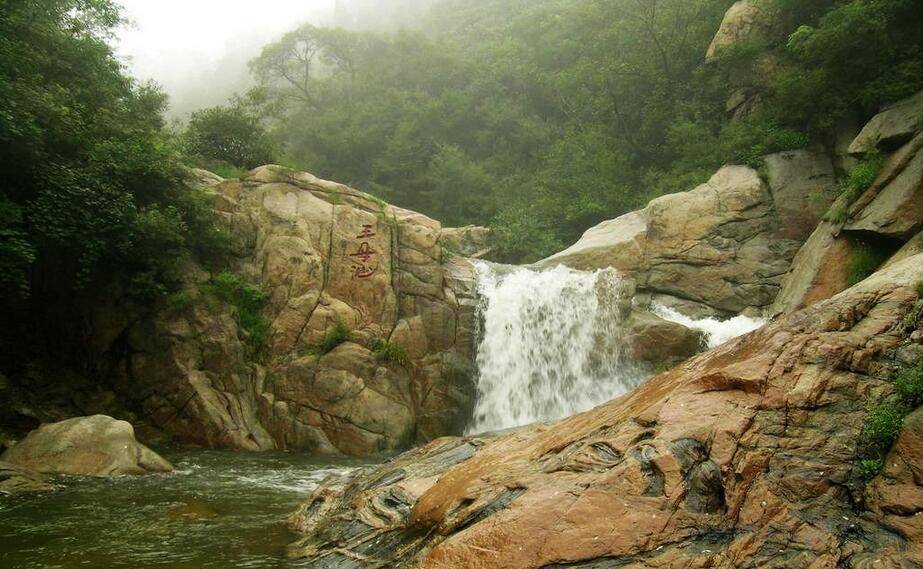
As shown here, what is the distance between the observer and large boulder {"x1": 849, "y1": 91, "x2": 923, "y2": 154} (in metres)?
13.7

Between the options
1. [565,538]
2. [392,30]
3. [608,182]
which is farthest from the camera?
[392,30]

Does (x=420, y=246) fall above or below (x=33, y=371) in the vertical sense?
above

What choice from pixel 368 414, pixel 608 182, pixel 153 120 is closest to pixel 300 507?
pixel 368 414

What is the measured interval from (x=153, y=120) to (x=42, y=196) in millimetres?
7409

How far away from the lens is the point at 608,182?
26.6m

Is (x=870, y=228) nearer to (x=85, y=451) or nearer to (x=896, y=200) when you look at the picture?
(x=896, y=200)

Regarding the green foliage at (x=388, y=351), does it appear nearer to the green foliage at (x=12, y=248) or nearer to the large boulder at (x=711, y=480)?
the green foliage at (x=12, y=248)

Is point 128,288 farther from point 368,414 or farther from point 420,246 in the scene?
point 420,246

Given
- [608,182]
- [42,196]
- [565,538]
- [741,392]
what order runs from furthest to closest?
[608,182] → [42,196] → [741,392] → [565,538]

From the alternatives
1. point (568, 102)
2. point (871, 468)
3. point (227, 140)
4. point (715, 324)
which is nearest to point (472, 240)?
point (227, 140)

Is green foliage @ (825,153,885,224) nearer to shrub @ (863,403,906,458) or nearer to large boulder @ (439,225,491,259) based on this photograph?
shrub @ (863,403,906,458)

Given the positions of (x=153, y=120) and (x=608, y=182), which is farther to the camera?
(x=608, y=182)

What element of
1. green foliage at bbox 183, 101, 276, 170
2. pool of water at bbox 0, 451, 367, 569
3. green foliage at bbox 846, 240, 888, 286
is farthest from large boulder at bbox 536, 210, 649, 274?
pool of water at bbox 0, 451, 367, 569

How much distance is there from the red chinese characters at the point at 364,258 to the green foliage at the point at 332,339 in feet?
5.17
